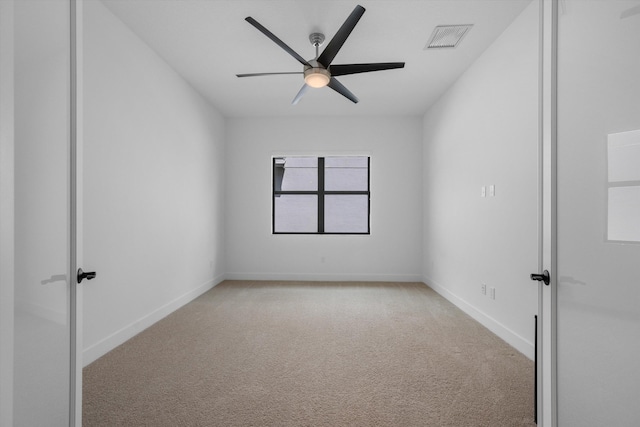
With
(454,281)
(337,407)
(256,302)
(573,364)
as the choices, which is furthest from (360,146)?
(573,364)

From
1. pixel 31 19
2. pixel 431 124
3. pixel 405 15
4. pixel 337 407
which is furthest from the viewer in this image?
pixel 431 124

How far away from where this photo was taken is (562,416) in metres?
1.28

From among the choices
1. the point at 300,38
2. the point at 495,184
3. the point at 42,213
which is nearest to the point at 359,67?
the point at 300,38

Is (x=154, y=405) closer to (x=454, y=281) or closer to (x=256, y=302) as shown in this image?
(x=256, y=302)

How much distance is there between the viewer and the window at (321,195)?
Result: 6.06m

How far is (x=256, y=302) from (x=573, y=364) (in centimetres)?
361

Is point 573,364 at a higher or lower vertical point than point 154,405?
higher

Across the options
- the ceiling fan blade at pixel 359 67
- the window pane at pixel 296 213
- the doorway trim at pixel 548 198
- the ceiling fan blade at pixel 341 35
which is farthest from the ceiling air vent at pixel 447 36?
the window pane at pixel 296 213

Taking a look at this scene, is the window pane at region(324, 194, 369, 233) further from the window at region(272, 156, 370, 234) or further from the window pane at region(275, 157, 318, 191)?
the window pane at region(275, 157, 318, 191)

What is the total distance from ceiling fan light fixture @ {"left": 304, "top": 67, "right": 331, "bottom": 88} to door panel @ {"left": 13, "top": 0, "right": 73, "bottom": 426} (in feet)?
6.88

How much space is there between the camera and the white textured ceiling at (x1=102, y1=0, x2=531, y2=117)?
276cm

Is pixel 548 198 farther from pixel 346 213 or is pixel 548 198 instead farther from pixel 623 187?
pixel 346 213

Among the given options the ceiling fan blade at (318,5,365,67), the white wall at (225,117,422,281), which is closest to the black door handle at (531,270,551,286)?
the ceiling fan blade at (318,5,365,67)

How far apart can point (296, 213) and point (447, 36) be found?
12.5ft
